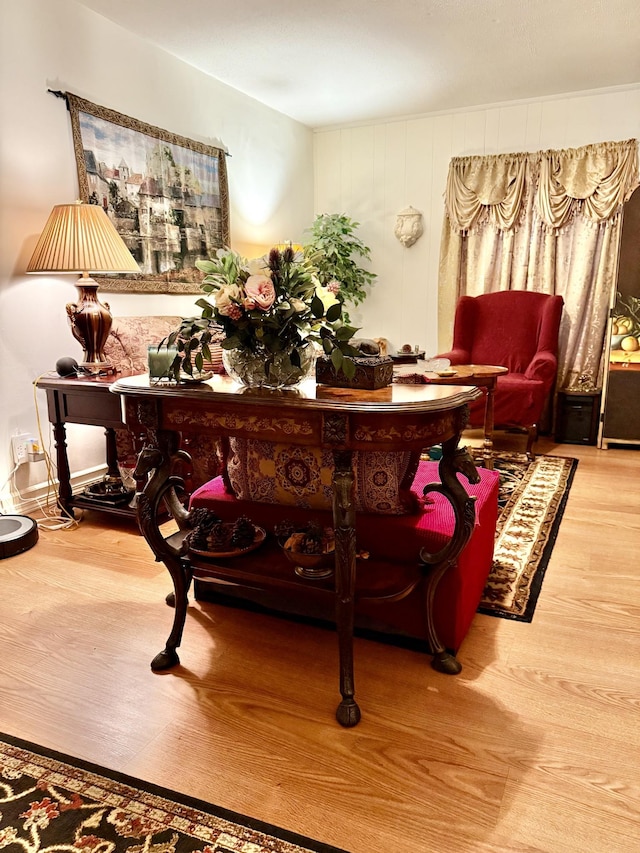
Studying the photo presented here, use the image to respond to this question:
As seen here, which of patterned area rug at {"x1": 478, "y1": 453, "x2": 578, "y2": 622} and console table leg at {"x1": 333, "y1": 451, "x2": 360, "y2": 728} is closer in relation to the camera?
console table leg at {"x1": 333, "y1": 451, "x2": 360, "y2": 728}

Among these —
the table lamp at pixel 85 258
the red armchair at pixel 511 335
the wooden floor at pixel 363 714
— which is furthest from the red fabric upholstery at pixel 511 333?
the table lamp at pixel 85 258

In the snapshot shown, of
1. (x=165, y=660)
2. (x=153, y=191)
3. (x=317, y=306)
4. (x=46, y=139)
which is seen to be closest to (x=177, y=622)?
(x=165, y=660)

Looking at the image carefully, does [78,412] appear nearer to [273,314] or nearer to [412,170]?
[273,314]

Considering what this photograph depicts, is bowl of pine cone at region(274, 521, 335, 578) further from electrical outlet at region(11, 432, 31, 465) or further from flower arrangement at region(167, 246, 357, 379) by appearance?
electrical outlet at region(11, 432, 31, 465)

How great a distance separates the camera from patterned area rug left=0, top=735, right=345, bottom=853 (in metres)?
1.29

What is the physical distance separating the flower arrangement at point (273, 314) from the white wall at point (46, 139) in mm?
1828

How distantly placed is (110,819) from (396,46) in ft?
13.7

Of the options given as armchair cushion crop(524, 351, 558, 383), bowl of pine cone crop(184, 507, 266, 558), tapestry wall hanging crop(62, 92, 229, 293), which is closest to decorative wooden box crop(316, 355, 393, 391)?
bowl of pine cone crop(184, 507, 266, 558)

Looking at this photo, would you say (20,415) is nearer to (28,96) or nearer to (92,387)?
(92,387)

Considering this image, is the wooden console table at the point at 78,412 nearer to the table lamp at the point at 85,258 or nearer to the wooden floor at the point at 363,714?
the table lamp at the point at 85,258

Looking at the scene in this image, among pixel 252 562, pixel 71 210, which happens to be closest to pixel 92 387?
pixel 71 210

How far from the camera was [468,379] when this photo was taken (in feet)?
11.9

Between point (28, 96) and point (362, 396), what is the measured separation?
8.75ft

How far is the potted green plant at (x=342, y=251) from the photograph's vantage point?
17.7ft
